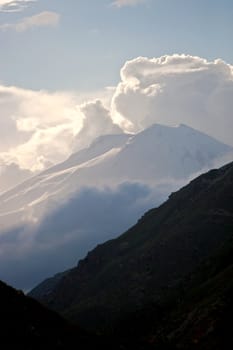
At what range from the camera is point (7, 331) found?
92000 mm

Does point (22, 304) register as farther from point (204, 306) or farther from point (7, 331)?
point (204, 306)

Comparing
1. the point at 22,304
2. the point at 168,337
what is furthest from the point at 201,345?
the point at 22,304

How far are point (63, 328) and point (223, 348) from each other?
202 feet

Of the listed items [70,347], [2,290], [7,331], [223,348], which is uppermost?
[2,290]

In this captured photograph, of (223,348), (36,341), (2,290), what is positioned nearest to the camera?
(36,341)

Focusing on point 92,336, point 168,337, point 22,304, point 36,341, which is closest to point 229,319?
point 168,337

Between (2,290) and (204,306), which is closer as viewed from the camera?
(2,290)

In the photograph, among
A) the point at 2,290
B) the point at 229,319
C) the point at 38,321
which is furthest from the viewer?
the point at 229,319

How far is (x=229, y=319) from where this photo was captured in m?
170

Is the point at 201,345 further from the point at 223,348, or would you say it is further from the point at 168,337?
the point at 168,337

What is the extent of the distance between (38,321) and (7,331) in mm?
12427

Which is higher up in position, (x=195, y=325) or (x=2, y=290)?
(x=2, y=290)

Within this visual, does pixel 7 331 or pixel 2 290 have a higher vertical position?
pixel 2 290

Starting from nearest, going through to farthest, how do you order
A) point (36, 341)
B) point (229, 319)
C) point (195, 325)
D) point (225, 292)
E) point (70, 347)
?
point (36, 341) < point (70, 347) < point (229, 319) < point (195, 325) < point (225, 292)
